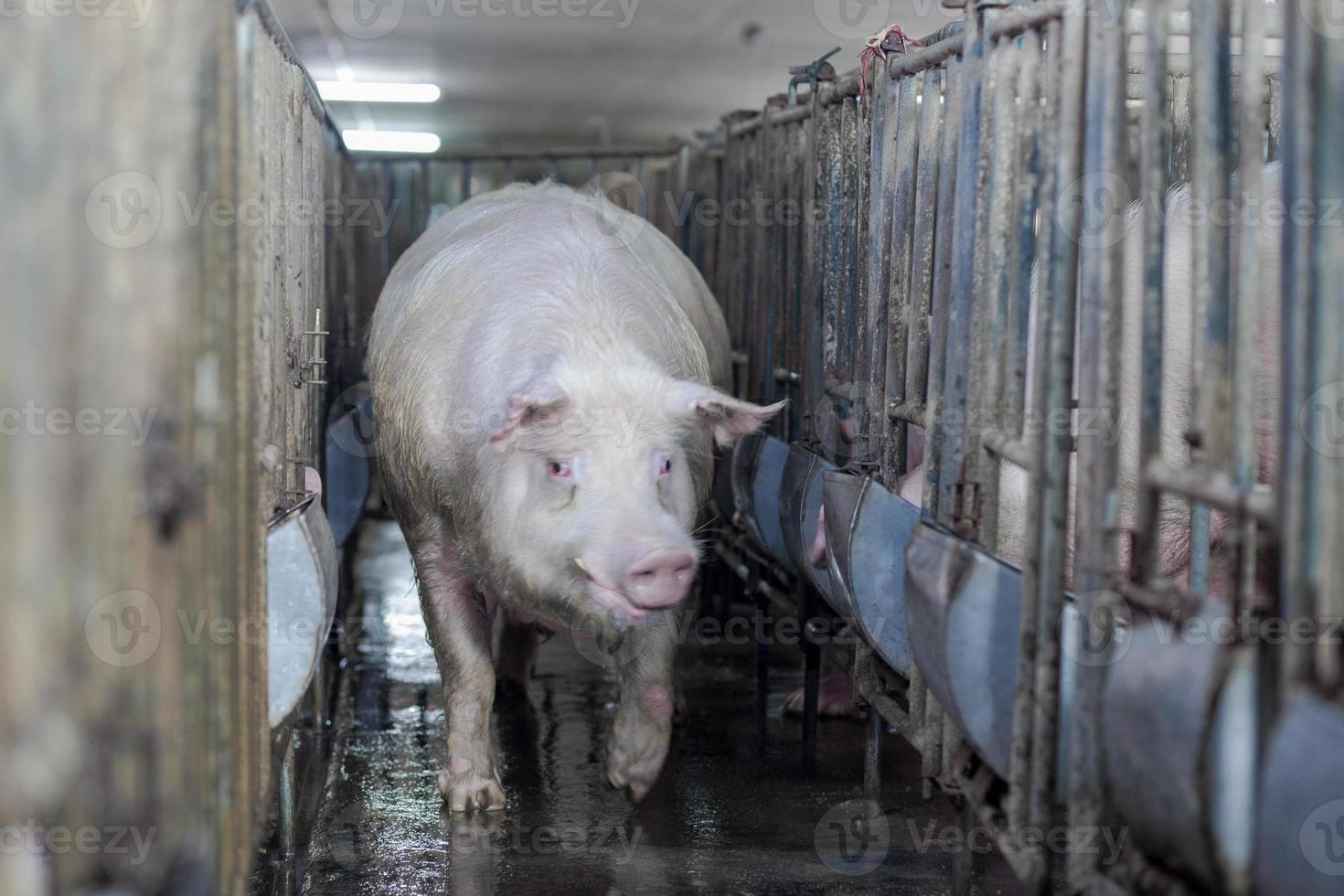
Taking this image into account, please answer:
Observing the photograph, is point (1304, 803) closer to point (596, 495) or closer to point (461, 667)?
point (596, 495)

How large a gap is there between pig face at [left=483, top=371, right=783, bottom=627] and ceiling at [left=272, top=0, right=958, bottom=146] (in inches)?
240

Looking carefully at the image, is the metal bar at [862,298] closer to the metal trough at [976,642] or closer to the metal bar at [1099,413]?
the metal trough at [976,642]

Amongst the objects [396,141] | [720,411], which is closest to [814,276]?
[720,411]

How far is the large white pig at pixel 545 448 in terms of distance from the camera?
4098 mm

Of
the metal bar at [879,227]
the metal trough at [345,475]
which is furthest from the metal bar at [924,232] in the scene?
the metal trough at [345,475]

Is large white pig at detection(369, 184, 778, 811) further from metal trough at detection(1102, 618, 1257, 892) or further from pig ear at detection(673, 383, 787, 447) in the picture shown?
metal trough at detection(1102, 618, 1257, 892)

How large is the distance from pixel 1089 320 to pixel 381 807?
2933 millimetres

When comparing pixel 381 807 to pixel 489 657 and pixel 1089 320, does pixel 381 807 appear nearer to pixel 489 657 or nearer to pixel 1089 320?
pixel 489 657

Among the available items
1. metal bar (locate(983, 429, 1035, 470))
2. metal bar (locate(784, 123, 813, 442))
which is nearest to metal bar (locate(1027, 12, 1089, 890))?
metal bar (locate(983, 429, 1035, 470))

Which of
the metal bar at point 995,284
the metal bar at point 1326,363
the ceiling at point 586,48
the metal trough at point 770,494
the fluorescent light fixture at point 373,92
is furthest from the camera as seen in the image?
the fluorescent light fixture at point 373,92

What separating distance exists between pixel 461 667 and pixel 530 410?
1.16m

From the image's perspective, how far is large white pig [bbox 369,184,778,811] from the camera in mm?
4098

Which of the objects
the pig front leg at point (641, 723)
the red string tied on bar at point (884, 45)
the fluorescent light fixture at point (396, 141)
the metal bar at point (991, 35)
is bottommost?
the pig front leg at point (641, 723)

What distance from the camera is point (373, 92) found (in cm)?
1565
